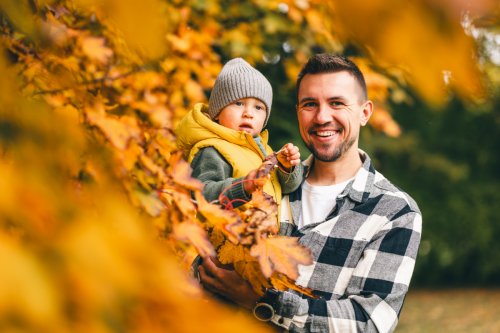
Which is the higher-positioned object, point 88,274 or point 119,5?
point 119,5

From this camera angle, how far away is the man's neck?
2.16m

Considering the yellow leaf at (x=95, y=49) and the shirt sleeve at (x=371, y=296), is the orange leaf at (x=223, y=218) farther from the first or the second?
the yellow leaf at (x=95, y=49)

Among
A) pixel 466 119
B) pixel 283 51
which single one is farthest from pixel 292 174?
pixel 466 119

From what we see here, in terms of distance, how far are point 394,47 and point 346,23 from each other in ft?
0.15

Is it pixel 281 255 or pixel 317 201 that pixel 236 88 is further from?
pixel 281 255

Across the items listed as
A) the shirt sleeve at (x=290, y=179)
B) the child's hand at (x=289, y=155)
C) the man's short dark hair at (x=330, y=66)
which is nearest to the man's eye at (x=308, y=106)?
the man's short dark hair at (x=330, y=66)

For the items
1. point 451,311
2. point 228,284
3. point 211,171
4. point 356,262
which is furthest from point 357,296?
point 451,311

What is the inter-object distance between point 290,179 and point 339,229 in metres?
0.25

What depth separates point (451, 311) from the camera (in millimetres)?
9953

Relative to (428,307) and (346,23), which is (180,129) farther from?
(428,307)

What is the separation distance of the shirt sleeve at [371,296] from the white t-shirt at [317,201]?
0.22 metres

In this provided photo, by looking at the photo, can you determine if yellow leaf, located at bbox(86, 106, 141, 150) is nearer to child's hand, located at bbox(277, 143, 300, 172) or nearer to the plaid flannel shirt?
child's hand, located at bbox(277, 143, 300, 172)

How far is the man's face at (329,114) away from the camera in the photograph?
208 cm

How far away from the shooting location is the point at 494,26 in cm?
50
